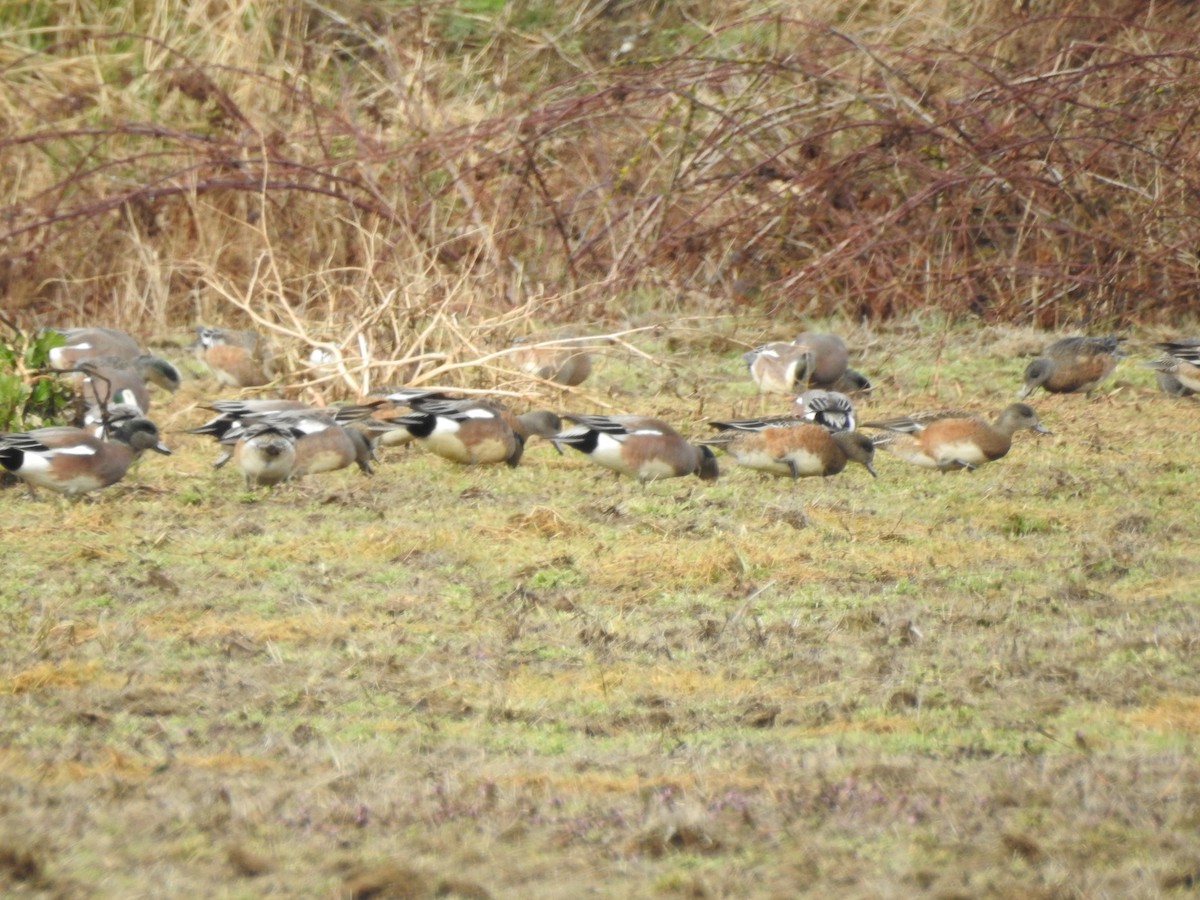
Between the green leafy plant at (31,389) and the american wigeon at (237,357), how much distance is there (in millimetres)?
2099

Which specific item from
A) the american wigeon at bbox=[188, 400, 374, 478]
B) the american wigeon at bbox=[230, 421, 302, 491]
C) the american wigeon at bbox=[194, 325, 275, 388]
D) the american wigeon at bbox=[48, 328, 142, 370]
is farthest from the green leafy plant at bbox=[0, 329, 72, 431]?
the american wigeon at bbox=[48, 328, 142, 370]

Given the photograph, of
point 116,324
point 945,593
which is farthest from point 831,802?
point 116,324

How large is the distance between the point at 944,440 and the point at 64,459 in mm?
4063

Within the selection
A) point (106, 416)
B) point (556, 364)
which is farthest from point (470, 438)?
point (556, 364)

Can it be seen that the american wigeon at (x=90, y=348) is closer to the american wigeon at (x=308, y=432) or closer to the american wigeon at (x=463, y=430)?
the american wigeon at (x=308, y=432)

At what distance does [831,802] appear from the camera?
3695mm

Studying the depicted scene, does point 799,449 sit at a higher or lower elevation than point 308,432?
lower

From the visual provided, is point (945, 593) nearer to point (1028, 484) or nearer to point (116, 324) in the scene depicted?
point (1028, 484)

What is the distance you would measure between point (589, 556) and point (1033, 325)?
731 centimetres

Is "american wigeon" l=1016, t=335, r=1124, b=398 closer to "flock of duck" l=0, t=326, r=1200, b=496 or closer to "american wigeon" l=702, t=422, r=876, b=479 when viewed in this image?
"flock of duck" l=0, t=326, r=1200, b=496

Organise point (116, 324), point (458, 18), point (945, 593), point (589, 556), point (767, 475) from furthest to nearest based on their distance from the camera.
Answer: point (458, 18), point (116, 324), point (767, 475), point (589, 556), point (945, 593)

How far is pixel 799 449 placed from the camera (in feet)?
27.0

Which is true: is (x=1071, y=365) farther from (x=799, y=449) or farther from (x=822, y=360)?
(x=799, y=449)

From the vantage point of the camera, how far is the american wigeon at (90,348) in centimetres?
1146
